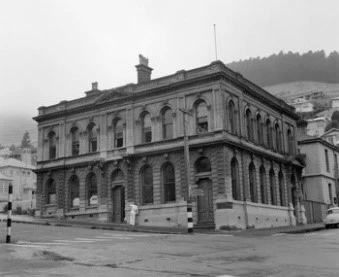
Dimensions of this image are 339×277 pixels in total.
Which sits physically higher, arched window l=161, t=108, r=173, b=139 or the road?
arched window l=161, t=108, r=173, b=139

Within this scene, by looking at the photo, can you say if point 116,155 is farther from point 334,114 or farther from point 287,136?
point 334,114

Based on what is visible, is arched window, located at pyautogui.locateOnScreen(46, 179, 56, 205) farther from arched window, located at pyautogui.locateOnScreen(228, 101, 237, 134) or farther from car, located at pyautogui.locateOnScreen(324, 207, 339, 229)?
car, located at pyautogui.locateOnScreen(324, 207, 339, 229)

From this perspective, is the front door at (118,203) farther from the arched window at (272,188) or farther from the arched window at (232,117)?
the arched window at (272,188)

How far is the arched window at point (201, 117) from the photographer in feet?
114

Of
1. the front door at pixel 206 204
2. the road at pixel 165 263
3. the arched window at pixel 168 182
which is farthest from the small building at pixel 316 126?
the road at pixel 165 263

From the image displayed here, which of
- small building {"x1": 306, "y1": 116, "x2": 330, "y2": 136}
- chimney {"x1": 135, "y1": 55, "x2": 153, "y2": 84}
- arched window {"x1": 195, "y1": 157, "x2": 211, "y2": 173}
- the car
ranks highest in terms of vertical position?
small building {"x1": 306, "y1": 116, "x2": 330, "y2": 136}

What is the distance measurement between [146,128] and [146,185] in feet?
14.4

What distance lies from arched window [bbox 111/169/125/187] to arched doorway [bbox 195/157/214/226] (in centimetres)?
677

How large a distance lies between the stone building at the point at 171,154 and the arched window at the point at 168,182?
7 centimetres

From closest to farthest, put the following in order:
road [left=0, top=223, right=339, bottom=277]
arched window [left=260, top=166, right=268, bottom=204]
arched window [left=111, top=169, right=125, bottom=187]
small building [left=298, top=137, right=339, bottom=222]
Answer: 1. road [left=0, top=223, right=339, bottom=277]
2. arched window [left=111, top=169, right=125, bottom=187]
3. arched window [left=260, top=166, right=268, bottom=204]
4. small building [left=298, top=137, right=339, bottom=222]

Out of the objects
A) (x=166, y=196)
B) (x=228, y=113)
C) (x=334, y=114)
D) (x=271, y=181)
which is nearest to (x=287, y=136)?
(x=271, y=181)

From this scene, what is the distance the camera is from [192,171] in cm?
3444

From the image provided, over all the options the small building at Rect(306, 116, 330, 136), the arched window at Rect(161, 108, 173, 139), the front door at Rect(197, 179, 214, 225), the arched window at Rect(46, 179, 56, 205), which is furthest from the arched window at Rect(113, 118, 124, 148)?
the small building at Rect(306, 116, 330, 136)

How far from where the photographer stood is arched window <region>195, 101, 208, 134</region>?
34875 millimetres
